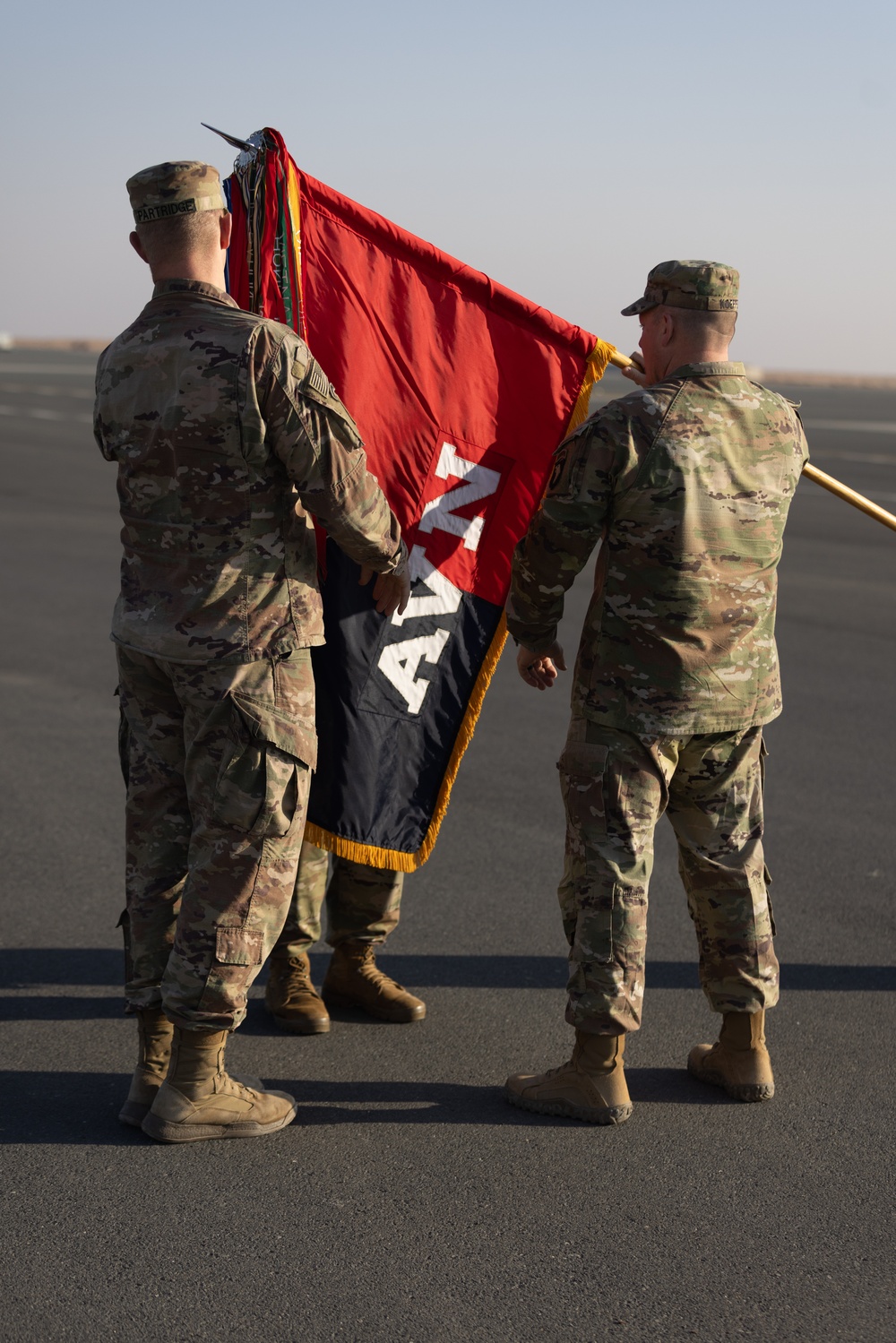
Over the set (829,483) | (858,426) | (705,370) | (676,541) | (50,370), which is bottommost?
(50,370)

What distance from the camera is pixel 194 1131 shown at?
318 centimetres

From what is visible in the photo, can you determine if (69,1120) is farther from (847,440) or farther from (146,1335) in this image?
(847,440)

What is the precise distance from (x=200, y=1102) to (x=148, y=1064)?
225 mm

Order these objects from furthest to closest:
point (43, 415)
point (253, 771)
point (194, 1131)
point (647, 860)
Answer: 1. point (43, 415)
2. point (647, 860)
3. point (194, 1131)
4. point (253, 771)

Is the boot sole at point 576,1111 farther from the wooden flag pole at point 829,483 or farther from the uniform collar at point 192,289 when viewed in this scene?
the uniform collar at point 192,289

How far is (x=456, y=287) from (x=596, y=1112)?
2346 mm

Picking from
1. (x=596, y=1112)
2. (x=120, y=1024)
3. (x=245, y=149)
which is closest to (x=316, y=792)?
(x=120, y=1024)

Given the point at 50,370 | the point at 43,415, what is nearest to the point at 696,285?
the point at 43,415

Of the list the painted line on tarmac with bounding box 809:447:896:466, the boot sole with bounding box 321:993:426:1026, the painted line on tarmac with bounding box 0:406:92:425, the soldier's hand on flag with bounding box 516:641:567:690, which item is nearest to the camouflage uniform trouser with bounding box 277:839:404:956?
the boot sole with bounding box 321:993:426:1026

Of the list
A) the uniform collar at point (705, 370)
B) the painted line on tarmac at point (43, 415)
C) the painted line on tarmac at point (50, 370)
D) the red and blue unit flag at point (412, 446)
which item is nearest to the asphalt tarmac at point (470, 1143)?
the red and blue unit flag at point (412, 446)

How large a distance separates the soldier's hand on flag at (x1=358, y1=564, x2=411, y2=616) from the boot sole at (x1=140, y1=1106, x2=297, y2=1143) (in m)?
1.36

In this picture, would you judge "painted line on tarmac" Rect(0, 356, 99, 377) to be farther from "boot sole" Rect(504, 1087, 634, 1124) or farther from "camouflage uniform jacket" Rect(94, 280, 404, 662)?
"boot sole" Rect(504, 1087, 634, 1124)

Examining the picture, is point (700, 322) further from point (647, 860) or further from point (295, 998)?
point (295, 998)

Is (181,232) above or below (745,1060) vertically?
above
